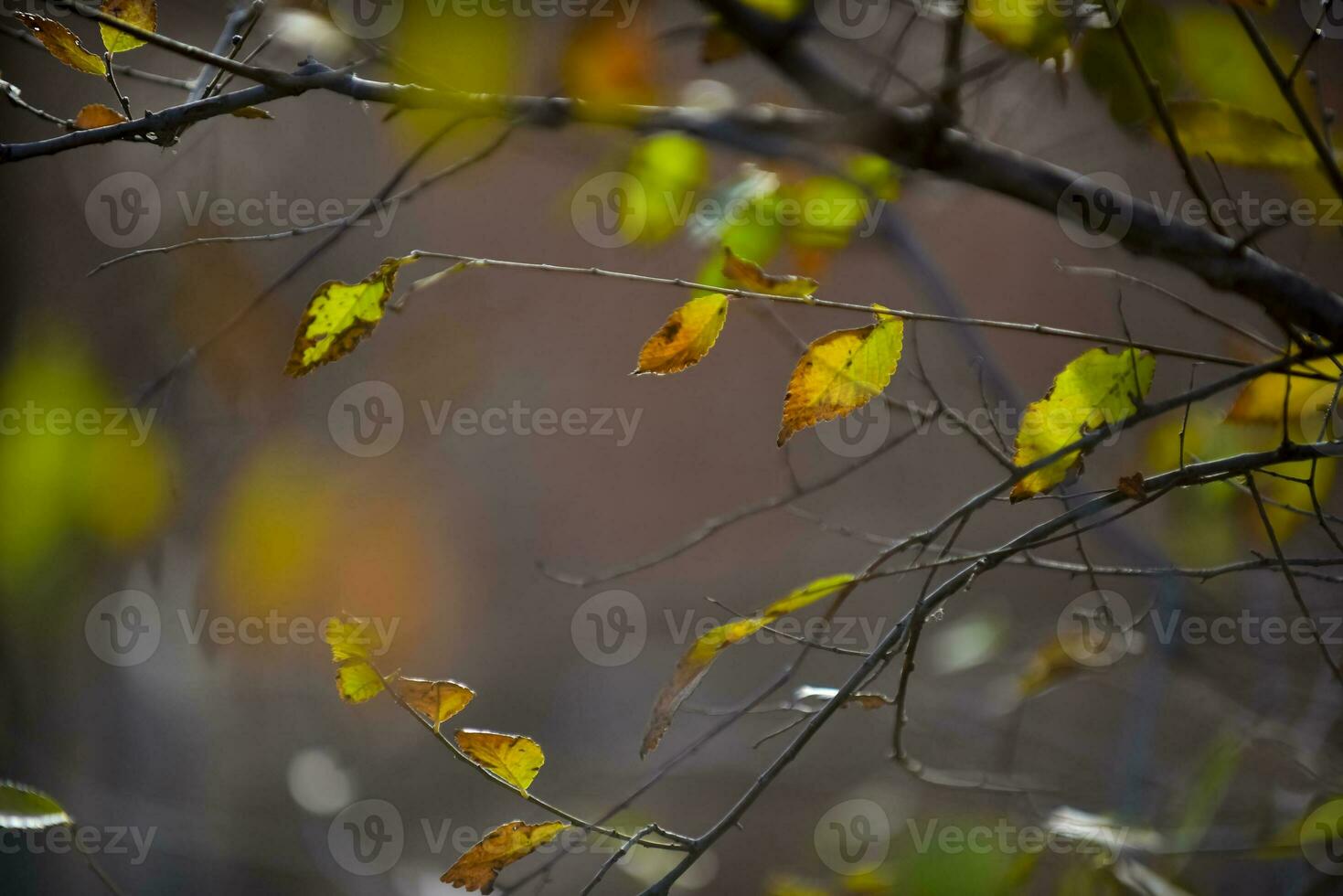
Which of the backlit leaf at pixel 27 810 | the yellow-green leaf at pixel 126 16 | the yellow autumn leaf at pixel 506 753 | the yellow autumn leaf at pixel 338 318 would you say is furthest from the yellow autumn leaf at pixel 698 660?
the yellow-green leaf at pixel 126 16

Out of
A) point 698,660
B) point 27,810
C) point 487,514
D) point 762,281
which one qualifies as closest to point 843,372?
point 762,281

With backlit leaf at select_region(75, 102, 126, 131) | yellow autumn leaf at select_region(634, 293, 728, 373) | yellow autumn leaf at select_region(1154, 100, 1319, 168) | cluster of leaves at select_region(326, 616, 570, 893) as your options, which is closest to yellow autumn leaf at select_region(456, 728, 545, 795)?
cluster of leaves at select_region(326, 616, 570, 893)

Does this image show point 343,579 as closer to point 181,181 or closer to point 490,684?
point 490,684

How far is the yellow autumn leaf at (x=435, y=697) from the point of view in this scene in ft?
1.76

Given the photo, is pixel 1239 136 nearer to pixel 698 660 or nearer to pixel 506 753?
pixel 698 660

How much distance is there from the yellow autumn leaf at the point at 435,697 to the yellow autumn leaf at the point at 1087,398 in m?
0.33

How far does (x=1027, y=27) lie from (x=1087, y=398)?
224 millimetres

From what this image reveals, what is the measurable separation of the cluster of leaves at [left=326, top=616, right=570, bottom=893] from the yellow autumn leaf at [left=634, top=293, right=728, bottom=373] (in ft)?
0.69

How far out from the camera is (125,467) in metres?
1.30

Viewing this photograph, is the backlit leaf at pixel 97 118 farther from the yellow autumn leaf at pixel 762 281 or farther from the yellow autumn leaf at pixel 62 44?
the yellow autumn leaf at pixel 762 281

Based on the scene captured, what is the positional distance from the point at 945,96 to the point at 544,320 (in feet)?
6.89

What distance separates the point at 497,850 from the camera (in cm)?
52

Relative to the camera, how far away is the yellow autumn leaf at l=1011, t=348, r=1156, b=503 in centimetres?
52

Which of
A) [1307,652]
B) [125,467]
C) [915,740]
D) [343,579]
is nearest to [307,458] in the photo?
[343,579]
